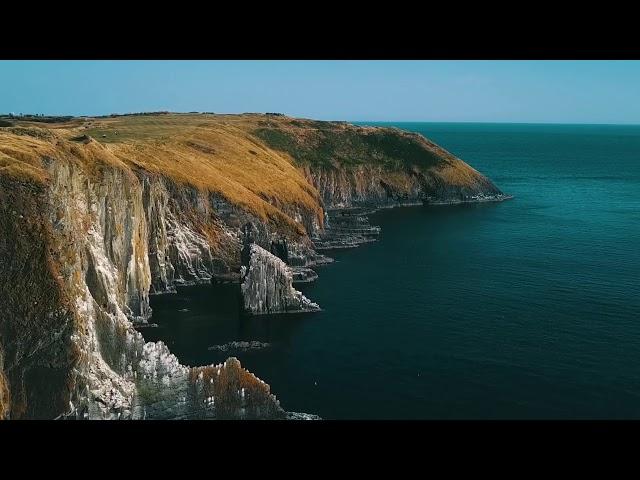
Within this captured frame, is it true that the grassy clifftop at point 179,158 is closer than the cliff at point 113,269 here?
No

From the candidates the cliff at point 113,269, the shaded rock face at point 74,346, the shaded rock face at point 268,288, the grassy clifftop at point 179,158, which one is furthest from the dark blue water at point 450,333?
the grassy clifftop at point 179,158

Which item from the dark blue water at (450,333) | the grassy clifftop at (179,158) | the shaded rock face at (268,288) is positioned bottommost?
the dark blue water at (450,333)

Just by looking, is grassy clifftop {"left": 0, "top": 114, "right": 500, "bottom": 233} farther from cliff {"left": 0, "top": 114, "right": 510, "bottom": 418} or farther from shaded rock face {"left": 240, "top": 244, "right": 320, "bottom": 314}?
shaded rock face {"left": 240, "top": 244, "right": 320, "bottom": 314}

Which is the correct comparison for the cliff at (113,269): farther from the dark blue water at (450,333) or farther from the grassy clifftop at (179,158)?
the dark blue water at (450,333)

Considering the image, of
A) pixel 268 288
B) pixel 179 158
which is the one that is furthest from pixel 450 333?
pixel 179 158

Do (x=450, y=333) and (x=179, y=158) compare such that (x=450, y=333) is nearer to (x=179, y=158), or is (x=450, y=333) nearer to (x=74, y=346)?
(x=74, y=346)

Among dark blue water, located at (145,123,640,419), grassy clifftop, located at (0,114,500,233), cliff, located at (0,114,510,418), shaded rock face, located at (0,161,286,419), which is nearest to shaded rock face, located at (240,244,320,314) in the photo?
cliff, located at (0,114,510,418)
